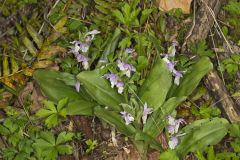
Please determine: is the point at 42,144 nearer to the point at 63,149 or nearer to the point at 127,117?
the point at 63,149

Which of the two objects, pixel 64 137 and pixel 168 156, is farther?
pixel 64 137

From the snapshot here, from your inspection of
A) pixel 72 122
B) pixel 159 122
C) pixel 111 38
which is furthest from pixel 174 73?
pixel 72 122

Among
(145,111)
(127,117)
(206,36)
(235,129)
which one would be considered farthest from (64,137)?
(206,36)

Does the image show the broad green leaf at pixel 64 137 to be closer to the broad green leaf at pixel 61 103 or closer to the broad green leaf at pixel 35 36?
the broad green leaf at pixel 61 103

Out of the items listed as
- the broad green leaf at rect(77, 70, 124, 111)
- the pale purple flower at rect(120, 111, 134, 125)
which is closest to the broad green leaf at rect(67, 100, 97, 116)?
the broad green leaf at rect(77, 70, 124, 111)

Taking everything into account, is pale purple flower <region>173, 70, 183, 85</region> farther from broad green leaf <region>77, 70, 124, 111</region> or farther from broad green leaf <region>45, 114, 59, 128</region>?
broad green leaf <region>45, 114, 59, 128</region>

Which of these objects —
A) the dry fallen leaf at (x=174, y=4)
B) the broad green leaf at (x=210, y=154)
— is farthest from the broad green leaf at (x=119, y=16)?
the broad green leaf at (x=210, y=154)

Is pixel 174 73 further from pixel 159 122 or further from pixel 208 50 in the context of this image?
pixel 208 50
